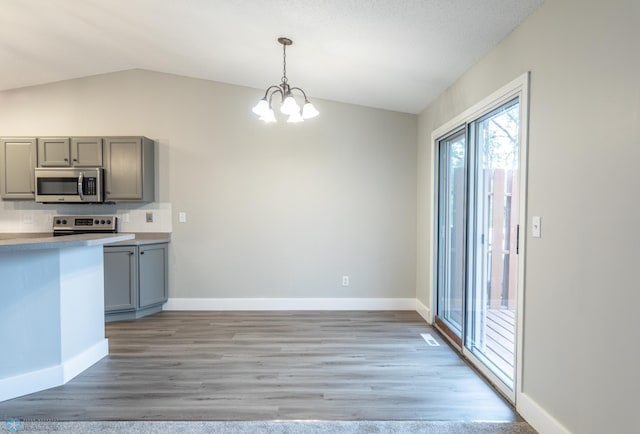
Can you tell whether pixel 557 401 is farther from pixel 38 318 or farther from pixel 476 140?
pixel 38 318

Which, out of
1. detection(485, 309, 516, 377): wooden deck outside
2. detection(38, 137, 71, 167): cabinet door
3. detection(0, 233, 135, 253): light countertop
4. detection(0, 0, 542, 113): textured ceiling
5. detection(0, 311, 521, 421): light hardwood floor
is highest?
detection(0, 0, 542, 113): textured ceiling

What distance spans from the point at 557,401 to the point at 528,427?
302mm

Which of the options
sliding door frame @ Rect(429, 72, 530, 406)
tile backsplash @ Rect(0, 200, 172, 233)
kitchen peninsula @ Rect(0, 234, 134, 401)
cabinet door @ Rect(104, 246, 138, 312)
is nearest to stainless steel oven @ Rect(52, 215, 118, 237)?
tile backsplash @ Rect(0, 200, 172, 233)

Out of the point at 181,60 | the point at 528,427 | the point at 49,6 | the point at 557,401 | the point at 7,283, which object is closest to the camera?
the point at 557,401

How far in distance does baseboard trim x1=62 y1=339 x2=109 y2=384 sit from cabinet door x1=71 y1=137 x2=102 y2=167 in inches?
84.2

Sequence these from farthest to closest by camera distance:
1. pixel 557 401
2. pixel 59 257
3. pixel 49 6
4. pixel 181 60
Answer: pixel 181 60
pixel 49 6
pixel 59 257
pixel 557 401

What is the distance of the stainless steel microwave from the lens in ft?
12.5

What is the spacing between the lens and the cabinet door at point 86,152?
3.88 m

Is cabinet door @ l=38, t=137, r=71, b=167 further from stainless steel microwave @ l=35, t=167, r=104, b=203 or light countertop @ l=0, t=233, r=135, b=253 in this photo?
light countertop @ l=0, t=233, r=135, b=253

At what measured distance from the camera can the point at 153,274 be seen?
13.0 feet

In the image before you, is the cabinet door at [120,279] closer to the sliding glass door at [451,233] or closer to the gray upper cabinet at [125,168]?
the gray upper cabinet at [125,168]

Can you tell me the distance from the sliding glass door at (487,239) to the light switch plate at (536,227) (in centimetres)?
31

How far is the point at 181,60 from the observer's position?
3721mm

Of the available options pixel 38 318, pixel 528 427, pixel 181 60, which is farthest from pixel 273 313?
pixel 181 60
